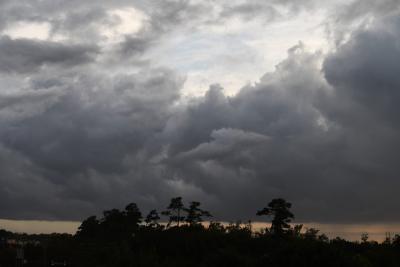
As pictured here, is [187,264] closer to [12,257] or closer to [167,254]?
[167,254]

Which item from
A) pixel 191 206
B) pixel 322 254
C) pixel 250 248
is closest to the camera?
pixel 322 254

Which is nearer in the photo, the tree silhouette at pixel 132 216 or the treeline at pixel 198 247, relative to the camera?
the treeline at pixel 198 247

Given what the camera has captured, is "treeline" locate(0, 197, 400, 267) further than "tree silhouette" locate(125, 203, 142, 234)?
No

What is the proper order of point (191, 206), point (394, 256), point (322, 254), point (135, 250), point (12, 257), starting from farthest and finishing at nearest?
point (12, 257) < point (191, 206) < point (135, 250) < point (394, 256) < point (322, 254)

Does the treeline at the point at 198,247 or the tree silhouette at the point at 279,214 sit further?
the tree silhouette at the point at 279,214

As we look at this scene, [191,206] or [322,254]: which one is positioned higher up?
[191,206]

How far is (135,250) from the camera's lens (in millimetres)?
106562

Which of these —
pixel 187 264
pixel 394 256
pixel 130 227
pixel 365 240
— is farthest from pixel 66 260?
pixel 394 256

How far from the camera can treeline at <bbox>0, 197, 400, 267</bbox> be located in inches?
2244

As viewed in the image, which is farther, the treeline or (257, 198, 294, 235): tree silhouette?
(257, 198, 294, 235): tree silhouette

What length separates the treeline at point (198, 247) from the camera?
187 feet

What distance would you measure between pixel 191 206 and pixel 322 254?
7183cm

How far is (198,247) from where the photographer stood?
100688 mm

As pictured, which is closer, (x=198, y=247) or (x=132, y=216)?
(x=198, y=247)
